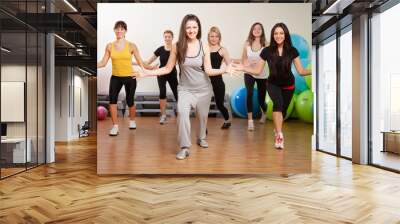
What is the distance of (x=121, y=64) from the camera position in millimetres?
6527

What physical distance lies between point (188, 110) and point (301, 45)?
2.15m

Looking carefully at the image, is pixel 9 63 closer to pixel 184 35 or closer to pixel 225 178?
pixel 184 35

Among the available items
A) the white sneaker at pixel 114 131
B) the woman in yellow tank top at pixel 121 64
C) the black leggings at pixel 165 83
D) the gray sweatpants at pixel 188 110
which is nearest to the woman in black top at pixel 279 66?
the gray sweatpants at pixel 188 110

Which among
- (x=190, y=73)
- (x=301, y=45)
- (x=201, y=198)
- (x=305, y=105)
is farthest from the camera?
(x=305, y=105)

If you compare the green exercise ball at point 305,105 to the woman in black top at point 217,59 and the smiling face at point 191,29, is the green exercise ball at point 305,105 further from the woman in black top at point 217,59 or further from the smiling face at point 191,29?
the smiling face at point 191,29

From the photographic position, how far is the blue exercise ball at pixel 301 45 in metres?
6.54

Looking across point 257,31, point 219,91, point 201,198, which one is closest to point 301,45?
point 257,31

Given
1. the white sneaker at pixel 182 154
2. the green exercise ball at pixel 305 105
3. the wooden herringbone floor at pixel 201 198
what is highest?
the green exercise ball at pixel 305 105

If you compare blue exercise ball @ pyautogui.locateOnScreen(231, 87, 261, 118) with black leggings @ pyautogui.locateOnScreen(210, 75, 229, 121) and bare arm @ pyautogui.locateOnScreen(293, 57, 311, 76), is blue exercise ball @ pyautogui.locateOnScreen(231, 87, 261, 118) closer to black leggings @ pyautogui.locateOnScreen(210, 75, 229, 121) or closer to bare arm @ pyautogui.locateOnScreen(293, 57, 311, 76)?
black leggings @ pyautogui.locateOnScreen(210, 75, 229, 121)

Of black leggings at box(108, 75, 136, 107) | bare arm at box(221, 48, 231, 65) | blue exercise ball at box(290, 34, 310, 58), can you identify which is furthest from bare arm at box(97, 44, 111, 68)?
blue exercise ball at box(290, 34, 310, 58)

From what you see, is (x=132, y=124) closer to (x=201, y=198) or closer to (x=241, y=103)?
(x=241, y=103)

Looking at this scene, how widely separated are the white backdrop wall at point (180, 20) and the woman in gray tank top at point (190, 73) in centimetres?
14

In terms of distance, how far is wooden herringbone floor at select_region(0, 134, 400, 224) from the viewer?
4.12 meters

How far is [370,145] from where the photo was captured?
7.99 meters
